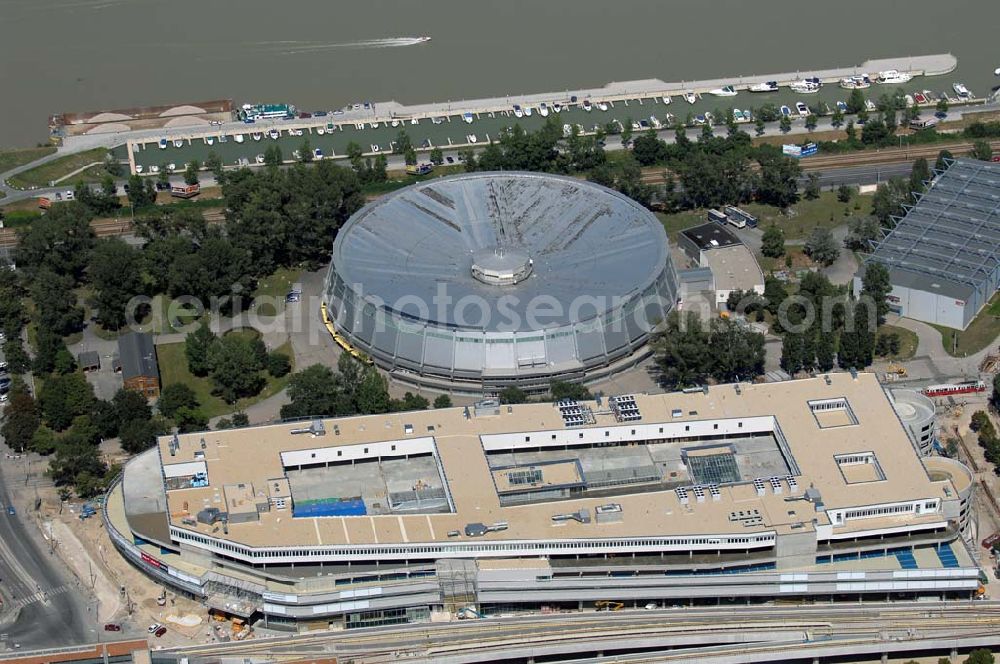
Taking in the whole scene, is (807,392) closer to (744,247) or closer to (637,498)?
(637,498)

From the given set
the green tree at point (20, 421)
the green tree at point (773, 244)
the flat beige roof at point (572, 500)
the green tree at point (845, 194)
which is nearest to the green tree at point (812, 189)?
the green tree at point (845, 194)

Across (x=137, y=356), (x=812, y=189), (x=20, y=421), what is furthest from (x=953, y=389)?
Answer: (x=20, y=421)

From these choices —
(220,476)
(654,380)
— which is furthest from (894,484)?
(220,476)

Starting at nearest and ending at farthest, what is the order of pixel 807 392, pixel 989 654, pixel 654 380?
pixel 989 654 < pixel 807 392 < pixel 654 380

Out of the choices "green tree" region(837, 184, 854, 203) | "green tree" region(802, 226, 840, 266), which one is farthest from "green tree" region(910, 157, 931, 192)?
"green tree" region(802, 226, 840, 266)

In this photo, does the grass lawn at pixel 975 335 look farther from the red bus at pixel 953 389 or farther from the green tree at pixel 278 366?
the green tree at pixel 278 366

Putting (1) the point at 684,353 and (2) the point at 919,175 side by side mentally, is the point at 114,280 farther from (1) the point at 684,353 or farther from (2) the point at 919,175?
(2) the point at 919,175
